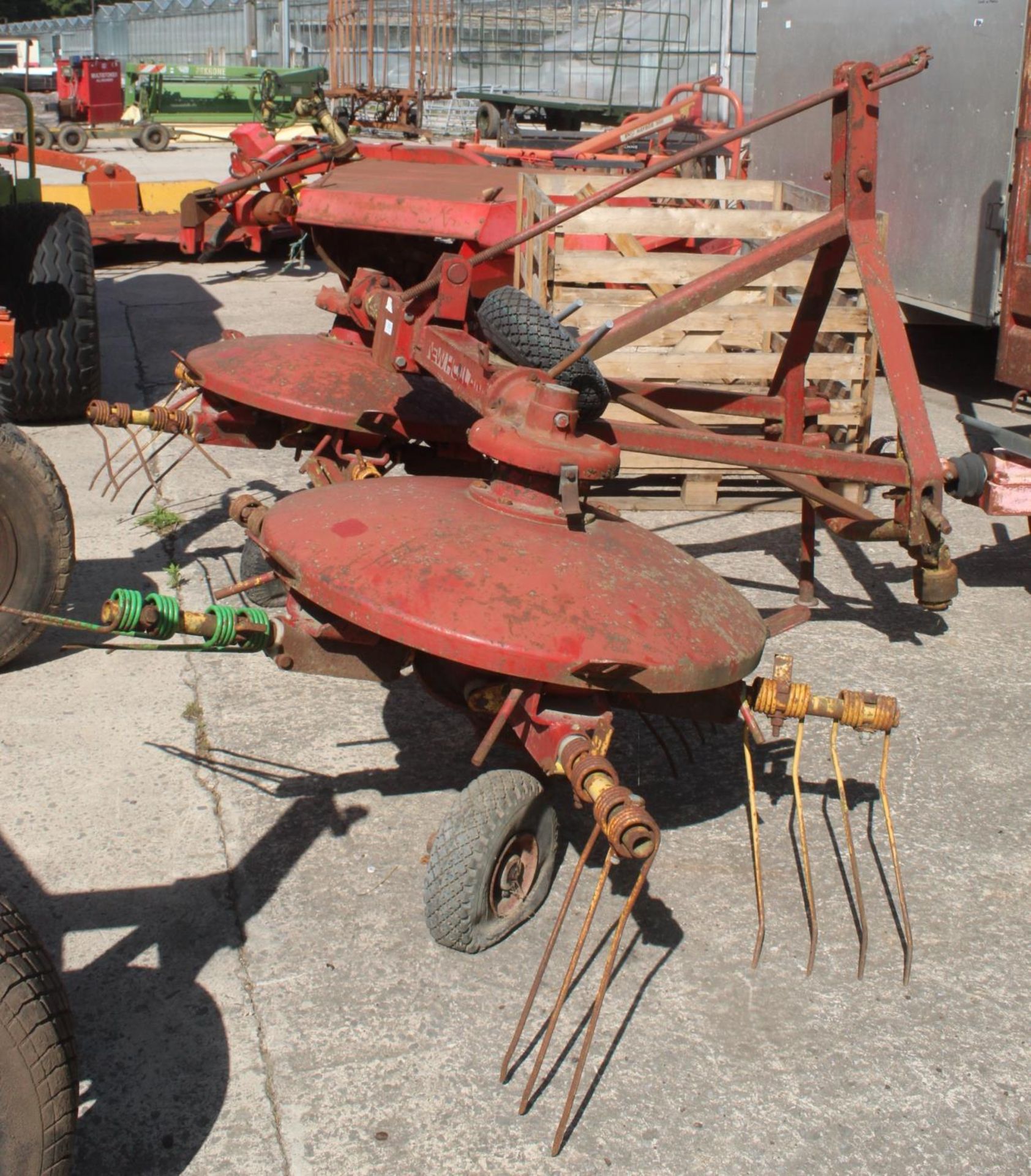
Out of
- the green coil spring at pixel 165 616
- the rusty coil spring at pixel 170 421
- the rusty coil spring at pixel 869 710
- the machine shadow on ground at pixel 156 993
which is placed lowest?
the machine shadow on ground at pixel 156 993

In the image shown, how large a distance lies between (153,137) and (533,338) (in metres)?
20.8

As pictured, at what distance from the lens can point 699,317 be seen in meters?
5.55

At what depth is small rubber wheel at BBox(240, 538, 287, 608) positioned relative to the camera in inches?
184

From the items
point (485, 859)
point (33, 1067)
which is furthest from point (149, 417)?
point (33, 1067)

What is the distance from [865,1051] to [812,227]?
2.25 meters

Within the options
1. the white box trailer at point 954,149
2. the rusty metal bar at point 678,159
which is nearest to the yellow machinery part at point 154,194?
the white box trailer at point 954,149

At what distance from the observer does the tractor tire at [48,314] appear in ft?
21.1

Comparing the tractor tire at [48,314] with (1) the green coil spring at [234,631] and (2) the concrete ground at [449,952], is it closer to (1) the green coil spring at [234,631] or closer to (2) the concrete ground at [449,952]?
(2) the concrete ground at [449,952]

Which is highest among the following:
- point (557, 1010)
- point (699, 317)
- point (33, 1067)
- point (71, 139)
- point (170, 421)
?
point (71, 139)

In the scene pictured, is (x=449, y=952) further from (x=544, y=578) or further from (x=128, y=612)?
(x=128, y=612)

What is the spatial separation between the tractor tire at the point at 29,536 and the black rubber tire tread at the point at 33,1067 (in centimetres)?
194

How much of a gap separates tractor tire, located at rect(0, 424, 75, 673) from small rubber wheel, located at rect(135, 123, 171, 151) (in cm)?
1936

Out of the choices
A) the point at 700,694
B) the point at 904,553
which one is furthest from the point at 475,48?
the point at 700,694

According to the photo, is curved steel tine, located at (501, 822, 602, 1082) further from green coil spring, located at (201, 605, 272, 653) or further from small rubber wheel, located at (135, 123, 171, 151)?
small rubber wheel, located at (135, 123, 171, 151)
